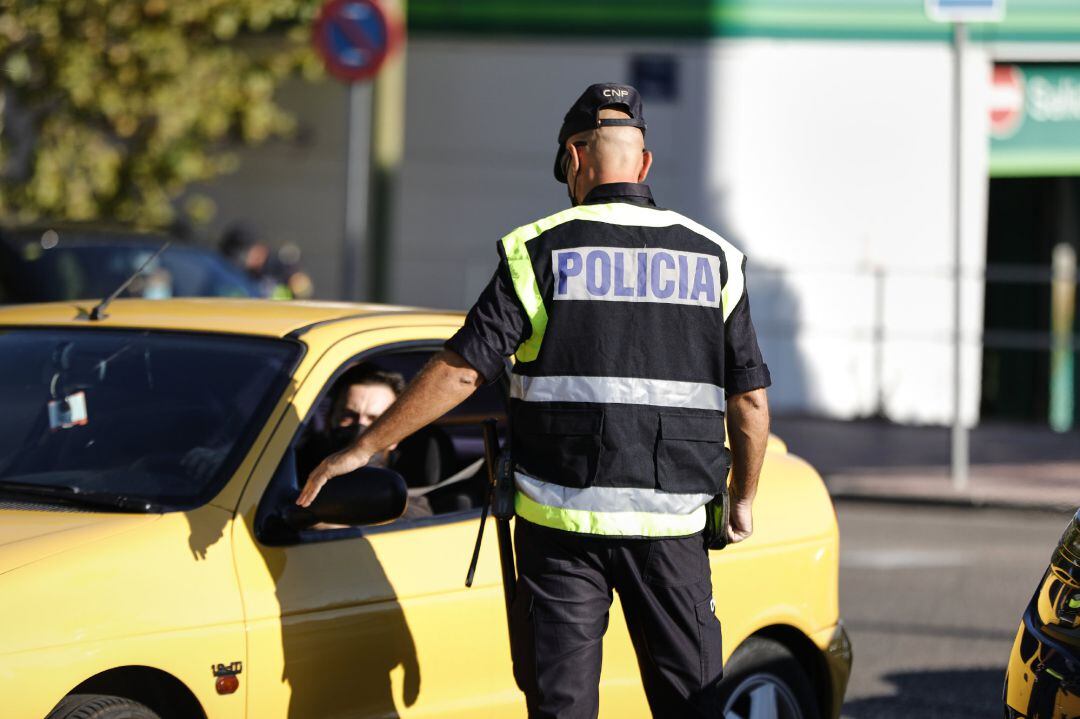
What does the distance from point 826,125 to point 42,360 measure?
13151mm

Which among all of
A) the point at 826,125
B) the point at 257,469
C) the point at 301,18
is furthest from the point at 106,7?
the point at 257,469

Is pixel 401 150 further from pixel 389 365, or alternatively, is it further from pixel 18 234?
pixel 389 365

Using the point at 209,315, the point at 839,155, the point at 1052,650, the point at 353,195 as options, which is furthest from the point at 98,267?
the point at 839,155

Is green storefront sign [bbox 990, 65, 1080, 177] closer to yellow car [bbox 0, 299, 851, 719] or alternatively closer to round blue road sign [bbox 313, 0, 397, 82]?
round blue road sign [bbox 313, 0, 397, 82]

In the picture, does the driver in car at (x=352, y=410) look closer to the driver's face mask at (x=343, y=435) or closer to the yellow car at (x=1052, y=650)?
the driver's face mask at (x=343, y=435)

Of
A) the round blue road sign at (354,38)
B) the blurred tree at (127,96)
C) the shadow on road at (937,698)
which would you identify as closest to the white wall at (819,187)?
the blurred tree at (127,96)

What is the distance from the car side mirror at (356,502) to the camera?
148 inches

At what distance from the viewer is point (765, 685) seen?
15.5ft

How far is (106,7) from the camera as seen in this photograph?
47.9ft

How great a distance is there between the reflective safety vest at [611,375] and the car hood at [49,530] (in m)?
0.86

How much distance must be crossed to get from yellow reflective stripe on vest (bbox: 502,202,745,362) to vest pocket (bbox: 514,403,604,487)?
5.5 inches

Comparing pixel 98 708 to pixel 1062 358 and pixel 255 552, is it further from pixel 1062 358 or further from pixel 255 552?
pixel 1062 358

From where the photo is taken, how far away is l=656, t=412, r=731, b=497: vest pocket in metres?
3.65

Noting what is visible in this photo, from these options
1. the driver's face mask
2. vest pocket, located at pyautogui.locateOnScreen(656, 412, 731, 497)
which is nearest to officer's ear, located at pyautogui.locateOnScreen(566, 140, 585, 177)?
vest pocket, located at pyautogui.locateOnScreen(656, 412, 731, 497)
